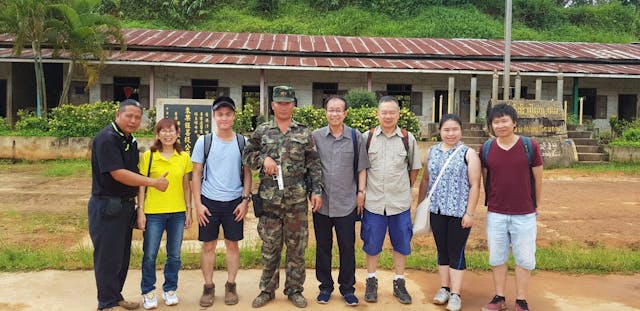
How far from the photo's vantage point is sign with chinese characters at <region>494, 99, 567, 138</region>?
12414 millimetres

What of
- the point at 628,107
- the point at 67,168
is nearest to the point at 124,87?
the point at 67,168

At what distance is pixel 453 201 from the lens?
139 inches

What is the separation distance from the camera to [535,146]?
347cm

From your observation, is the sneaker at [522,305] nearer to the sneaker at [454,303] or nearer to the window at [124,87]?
the sneaker at [454,303]

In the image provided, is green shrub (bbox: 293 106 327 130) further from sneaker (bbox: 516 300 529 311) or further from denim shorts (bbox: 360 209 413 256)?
sneaker (bbox: 516 300 529 311)

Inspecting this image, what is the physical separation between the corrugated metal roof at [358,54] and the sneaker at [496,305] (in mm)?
11962

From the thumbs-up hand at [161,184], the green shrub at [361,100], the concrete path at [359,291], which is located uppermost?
the green shrub at [361,100]

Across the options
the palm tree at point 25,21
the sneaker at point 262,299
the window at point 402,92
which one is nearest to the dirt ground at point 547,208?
the sneaker at point 262,299

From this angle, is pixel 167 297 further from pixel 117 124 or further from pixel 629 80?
pixel 629 80

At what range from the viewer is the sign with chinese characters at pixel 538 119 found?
40.7ft

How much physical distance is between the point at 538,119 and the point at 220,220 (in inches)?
427

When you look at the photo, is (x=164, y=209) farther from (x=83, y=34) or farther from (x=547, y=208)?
(x=83, y=34)

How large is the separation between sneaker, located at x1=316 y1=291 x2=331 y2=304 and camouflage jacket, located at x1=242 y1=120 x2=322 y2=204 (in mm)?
729

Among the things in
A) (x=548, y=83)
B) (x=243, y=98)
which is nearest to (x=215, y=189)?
(x=243, y=98)
